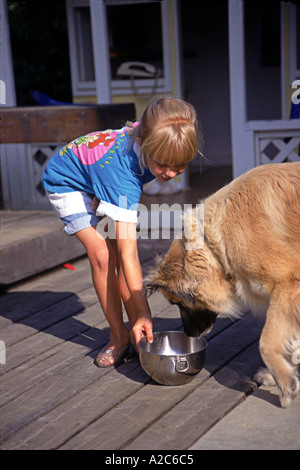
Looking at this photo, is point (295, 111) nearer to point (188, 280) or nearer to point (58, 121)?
point (58, 121)

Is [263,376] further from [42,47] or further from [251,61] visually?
[42,47]

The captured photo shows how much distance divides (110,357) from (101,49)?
422 centimetres

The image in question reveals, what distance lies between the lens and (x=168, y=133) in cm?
272

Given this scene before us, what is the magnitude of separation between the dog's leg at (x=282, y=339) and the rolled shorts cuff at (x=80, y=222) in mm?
1109

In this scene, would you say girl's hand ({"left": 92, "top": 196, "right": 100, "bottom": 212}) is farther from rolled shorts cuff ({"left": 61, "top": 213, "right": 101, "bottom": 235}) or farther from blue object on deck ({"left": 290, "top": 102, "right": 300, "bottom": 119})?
blue object on deck ({"left": 290, "top": 102, "right": 300, "bottom": 119})

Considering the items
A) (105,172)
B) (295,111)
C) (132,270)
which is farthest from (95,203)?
(295,111)

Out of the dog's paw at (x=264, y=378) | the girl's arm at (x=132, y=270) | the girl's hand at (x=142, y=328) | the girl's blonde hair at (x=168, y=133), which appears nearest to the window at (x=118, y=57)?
the girl's blonde hair at (x=168, y=133)

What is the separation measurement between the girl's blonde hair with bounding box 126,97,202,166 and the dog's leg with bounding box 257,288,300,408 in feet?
2.56

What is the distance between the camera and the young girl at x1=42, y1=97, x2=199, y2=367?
2781 millimetres

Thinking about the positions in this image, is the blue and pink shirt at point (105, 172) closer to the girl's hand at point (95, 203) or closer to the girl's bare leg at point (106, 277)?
the girl's hand at point (95, 203)

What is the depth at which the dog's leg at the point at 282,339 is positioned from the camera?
260 cm

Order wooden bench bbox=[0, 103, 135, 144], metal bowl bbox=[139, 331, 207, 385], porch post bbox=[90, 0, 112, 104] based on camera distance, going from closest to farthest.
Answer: metal bowl bbox=[139, 331, 207, 385]
wooden bench bbox=[0, 103, 135, 144]
porch post bbox=[90, 0, 112, 104]

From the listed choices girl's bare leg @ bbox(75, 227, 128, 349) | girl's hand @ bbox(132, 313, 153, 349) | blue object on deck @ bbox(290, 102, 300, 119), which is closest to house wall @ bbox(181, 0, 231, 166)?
blue object on deck @ bbox(290, 102, 300, 119)

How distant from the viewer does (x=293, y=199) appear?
107 inches
